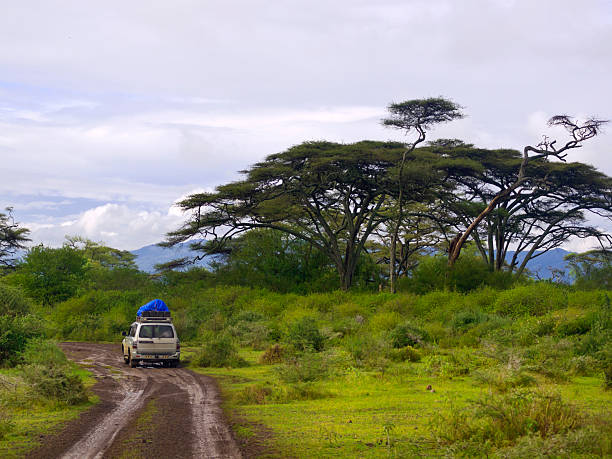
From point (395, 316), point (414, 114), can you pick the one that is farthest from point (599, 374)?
point (414, 114)

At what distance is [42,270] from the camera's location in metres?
45.7

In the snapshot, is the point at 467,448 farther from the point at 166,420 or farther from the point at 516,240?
the point at 516,240

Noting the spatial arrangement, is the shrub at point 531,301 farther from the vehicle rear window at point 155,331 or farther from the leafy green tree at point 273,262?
the leafy green tree at point 273,262

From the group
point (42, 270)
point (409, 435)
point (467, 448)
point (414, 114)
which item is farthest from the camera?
point (42, 270)

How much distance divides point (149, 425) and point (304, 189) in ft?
97.7

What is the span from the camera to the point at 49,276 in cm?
4566

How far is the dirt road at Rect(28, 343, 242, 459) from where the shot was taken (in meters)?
8.72

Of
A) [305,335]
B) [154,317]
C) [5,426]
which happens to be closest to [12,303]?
[154,317]

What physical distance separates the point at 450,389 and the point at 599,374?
4.34 m

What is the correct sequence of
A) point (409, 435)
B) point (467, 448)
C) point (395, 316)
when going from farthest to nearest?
point (395, 316), point (409, 435), point (467, 448)

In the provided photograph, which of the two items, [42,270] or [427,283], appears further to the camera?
[42,270]

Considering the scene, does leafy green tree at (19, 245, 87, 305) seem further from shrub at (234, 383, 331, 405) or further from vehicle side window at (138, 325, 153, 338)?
shrub at (234, 383, 331, 405)

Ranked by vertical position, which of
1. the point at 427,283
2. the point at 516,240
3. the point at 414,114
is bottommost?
the point at 427,283

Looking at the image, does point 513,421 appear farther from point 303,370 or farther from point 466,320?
point 466,320
